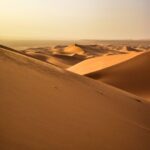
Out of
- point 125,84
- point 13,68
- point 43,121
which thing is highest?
point 13,68

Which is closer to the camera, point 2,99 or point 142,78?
point 2,99

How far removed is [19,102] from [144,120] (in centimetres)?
64

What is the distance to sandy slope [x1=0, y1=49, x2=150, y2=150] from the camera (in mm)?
1230

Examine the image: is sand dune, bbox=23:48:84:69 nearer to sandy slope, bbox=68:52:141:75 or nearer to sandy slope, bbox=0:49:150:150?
sandy slope, bbox=68:52:141:75

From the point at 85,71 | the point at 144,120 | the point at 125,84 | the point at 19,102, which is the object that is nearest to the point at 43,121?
the point at 19,102

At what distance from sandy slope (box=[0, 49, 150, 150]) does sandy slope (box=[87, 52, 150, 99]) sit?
3.64 ft

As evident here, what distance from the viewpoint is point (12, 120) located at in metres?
1.25

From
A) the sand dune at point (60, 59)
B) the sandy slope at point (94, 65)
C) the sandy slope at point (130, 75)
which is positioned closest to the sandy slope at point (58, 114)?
the sandy slope at point (130, 75)

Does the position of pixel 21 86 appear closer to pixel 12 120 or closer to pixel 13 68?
pixel 13 68

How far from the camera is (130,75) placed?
10.6 ft

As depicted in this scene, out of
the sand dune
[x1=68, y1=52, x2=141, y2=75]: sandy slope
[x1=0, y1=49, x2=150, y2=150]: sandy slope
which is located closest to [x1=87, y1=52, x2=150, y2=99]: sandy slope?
[x1=68, y1=52, x2=141, y2=75]: sandy slope

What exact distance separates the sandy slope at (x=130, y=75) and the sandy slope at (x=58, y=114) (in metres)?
1.11

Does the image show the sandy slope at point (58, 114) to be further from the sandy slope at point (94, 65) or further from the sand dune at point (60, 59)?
the sand dune at point (60, 59)

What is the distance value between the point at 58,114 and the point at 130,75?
6.33ft
